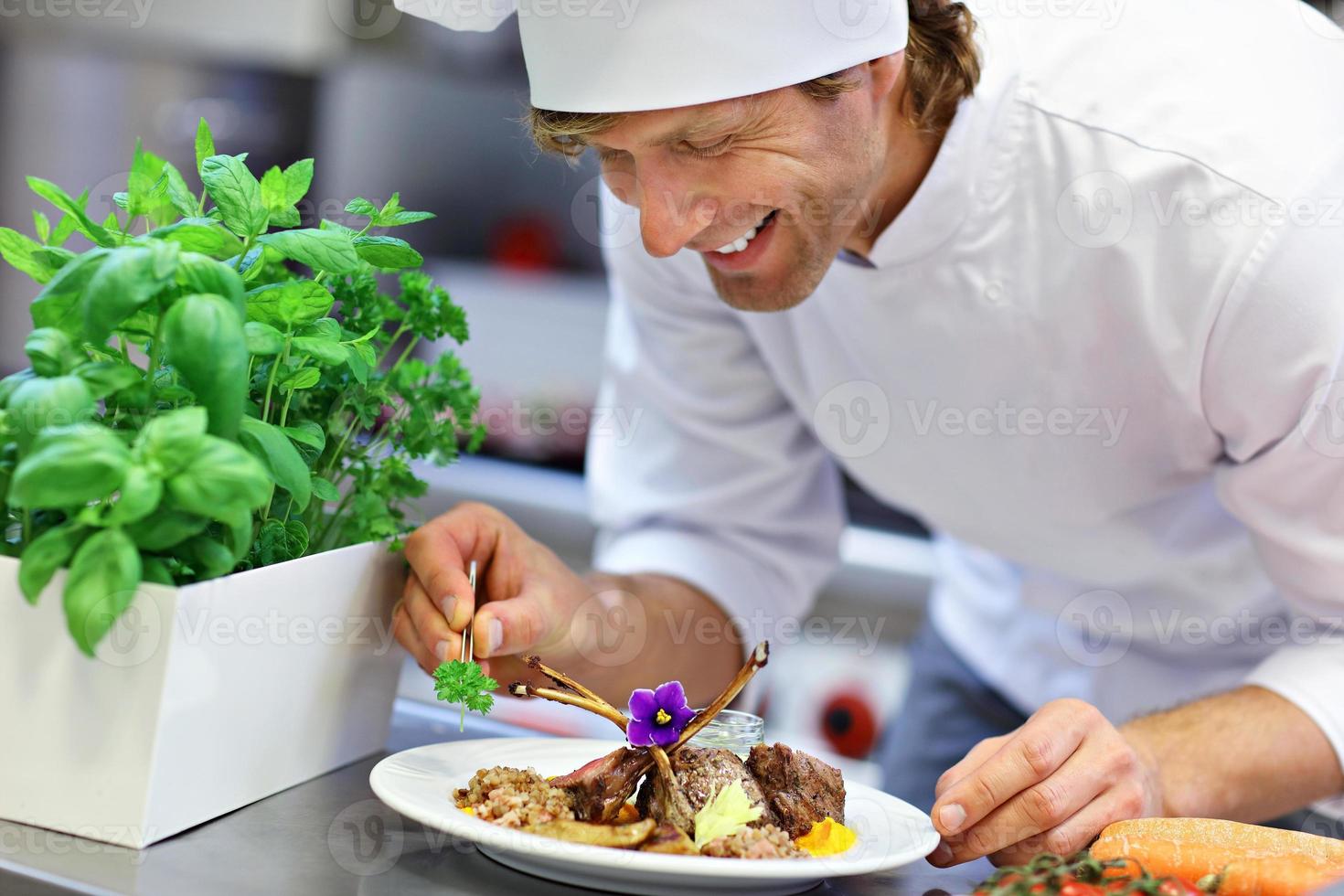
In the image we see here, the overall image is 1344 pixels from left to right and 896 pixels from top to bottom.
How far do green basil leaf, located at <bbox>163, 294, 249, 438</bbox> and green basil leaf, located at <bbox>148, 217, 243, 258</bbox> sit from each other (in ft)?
0.31

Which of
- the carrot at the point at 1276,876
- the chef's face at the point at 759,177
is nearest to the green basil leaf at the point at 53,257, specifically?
the chef's face at the point at 759,177

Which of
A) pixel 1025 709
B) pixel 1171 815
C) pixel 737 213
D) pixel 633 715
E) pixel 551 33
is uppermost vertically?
pixel 551 33

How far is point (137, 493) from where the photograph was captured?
68cm

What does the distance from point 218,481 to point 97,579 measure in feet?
0.27

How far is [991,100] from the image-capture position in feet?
3.94

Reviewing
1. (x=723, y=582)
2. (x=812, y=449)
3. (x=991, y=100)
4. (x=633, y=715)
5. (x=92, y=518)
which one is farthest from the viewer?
(x=812, y=449)

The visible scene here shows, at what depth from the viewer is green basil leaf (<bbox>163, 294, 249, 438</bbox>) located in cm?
71

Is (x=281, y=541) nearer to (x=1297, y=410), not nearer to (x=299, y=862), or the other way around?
(x=299, y=862)

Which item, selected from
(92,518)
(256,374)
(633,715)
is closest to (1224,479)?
(633,715)

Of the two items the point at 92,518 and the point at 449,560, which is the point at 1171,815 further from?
the point at 92,518

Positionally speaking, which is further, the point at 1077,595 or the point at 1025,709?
the point at 1025,709

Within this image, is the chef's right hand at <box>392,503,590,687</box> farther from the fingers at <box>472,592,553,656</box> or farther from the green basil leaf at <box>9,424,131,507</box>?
the green basil leaf at <box>9,424,131,507</box>

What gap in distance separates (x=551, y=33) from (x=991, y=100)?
1.39 feet

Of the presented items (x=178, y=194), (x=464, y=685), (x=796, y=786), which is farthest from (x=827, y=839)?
(x=178, y=194)
